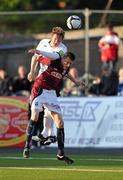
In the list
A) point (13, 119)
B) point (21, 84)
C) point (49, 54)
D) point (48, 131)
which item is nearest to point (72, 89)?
point (21, 84)

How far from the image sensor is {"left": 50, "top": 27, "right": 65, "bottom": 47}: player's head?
15.7 m

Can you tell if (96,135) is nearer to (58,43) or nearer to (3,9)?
(58,43)

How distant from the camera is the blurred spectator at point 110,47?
2362cm

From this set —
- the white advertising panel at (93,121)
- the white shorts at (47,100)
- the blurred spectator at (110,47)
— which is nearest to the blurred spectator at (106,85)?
the blurred spectator at (110,47)

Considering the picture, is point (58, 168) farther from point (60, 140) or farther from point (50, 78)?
point (50, 78)

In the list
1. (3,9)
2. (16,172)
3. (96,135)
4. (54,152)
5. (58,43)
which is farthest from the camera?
(3,9)

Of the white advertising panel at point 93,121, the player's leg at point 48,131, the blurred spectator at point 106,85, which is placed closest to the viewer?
the player's leg at point 48,131

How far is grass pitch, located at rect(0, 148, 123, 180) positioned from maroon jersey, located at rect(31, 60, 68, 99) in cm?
134

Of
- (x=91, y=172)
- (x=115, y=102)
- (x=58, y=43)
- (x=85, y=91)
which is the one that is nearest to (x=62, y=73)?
(x=58, y=43)

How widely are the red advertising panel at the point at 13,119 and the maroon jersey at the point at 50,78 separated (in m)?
4.65

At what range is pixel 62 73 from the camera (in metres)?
16.0

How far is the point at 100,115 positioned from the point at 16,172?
671cm

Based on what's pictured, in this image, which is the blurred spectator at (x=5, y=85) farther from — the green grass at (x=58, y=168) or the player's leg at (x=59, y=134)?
the player's leg at (x=59, y=134)

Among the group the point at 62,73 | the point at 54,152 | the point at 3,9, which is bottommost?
the point at 54,152
